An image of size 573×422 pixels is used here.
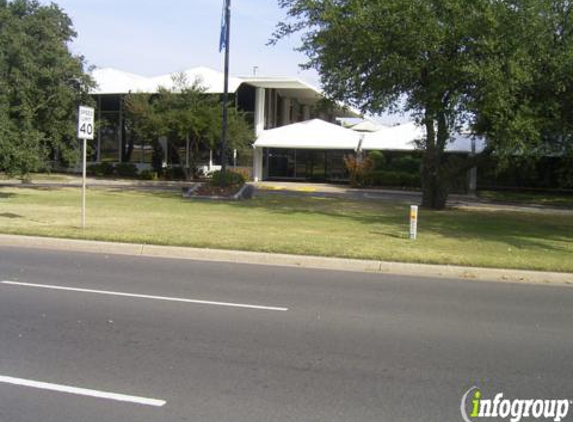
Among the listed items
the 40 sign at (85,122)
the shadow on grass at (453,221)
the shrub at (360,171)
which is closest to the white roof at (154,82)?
A: the shrub at (360,171)

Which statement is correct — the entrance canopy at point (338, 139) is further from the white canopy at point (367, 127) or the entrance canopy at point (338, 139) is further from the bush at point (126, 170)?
the white canopy at point (367, 127)

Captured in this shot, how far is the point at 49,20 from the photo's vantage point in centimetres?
2539

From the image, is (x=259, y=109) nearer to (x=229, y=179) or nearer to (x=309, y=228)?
(x=229, y=179)

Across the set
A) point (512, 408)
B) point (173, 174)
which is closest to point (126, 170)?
point (173, 174)

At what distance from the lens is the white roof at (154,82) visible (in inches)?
1528

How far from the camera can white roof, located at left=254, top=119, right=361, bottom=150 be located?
3706 cm

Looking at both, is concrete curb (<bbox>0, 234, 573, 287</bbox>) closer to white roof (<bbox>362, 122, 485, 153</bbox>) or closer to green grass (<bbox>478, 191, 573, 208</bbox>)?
green grass (<bbox>478, 191, 573, 208</bbox>)

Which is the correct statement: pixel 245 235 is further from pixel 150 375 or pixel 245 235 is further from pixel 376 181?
pixel 376 181

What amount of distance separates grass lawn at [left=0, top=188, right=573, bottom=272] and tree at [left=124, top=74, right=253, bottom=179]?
12095 mm

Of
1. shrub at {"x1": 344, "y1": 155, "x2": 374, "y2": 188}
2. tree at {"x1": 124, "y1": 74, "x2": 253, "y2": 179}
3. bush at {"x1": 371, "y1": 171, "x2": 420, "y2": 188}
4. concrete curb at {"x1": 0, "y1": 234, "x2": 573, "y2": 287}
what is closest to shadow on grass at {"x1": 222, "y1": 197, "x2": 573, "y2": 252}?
concrete curb at {"x1": 0, "y1": 234, "x2": 573, "y2": 287}

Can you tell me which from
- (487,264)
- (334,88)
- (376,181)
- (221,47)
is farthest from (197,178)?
(487,264)

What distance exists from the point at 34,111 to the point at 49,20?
419cm

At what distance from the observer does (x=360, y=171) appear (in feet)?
121

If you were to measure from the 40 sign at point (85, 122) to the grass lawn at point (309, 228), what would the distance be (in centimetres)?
210
